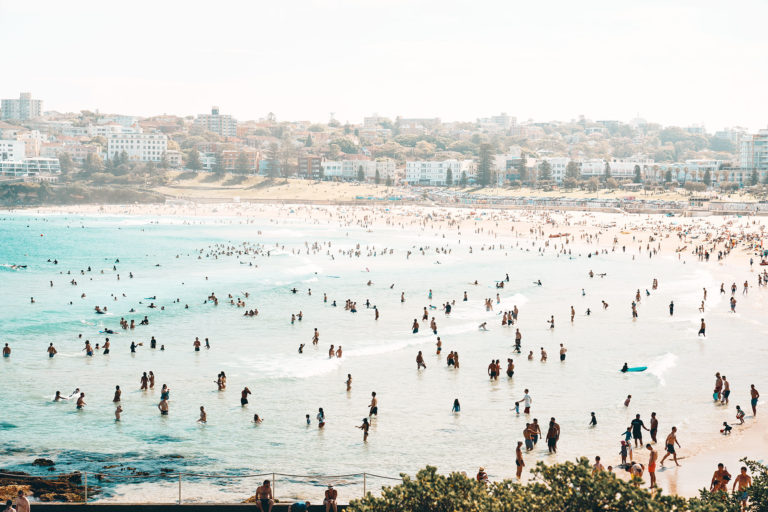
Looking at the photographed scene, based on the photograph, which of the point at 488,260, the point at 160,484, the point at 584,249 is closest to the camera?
the point at 160,484

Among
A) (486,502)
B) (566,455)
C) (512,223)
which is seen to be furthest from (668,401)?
(512,223)

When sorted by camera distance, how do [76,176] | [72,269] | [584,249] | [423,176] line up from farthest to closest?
1. [423,176]
2. [76,176]
3. [584,249]
4. [72,269]

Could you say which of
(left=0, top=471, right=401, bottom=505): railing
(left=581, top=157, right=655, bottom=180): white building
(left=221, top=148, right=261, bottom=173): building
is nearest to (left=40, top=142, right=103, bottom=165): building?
(left=221, top=148, right=261, bottom=173): building

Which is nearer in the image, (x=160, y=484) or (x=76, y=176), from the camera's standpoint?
(x=160, y=484)

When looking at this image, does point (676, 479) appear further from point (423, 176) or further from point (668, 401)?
point (423, 176)

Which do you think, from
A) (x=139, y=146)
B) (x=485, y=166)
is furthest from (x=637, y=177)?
(x=139, y=146)

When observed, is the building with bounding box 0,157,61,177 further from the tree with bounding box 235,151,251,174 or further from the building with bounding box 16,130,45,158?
the tree with bounding box 235,151,251,174
